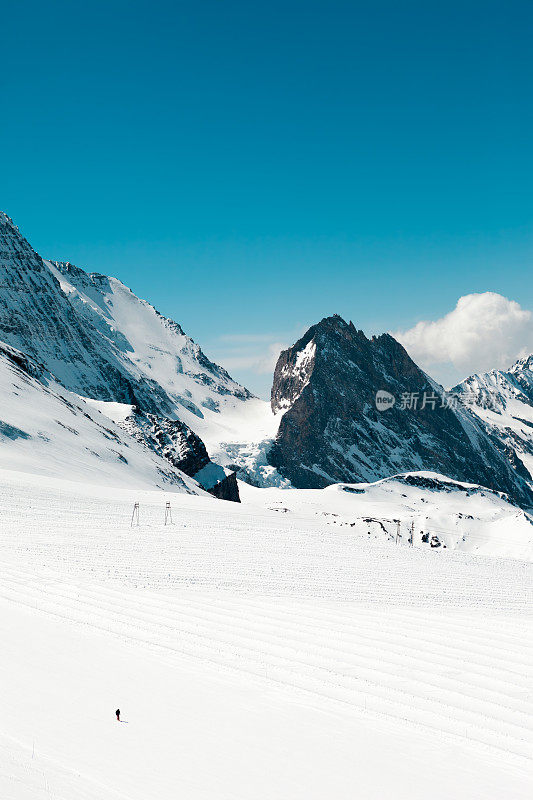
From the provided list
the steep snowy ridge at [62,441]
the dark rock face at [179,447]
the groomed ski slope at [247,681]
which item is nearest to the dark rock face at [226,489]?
the dark rock face at [179,447]

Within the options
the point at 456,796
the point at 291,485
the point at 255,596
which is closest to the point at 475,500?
the point at 291,485

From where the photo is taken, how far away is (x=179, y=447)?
290 feet

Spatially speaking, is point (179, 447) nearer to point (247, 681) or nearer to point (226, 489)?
point (226, 489)

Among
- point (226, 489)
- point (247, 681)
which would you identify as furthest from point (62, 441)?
point (226, 489)

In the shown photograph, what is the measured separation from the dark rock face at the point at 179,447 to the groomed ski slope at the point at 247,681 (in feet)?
210

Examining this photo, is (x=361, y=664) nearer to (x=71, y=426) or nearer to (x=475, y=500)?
(x=71, y=426)

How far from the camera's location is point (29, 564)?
16281 millimetres

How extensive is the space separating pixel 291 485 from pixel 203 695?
18973 cm

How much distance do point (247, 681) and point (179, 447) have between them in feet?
263

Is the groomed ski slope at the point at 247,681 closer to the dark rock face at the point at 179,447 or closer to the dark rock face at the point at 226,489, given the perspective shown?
the dark rock face at the point at 179,447

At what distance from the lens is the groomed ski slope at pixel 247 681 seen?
650 centimetres

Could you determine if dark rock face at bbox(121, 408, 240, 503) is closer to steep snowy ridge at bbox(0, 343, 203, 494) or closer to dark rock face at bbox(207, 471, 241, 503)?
dark rock face at bbox(207, 471, 241, 503)

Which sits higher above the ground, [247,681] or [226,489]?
[226,489]

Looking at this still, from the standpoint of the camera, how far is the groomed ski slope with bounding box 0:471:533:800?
6.50m
